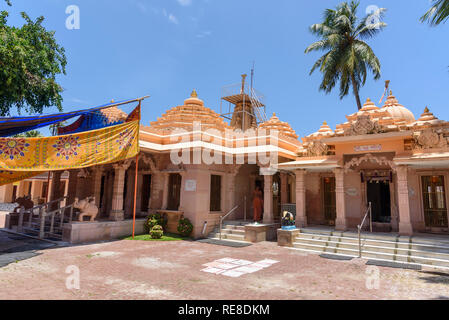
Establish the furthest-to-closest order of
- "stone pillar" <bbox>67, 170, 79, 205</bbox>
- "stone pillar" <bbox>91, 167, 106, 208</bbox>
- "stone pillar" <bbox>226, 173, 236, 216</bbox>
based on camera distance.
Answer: "stone pillar" <bbox>67, 170, 79, 205</bbox>
"stone pillar" <bbox>91, 167, 106, 208</bbox>
"stone pillar" <bbox>226, 173, 236, 216</bbox>

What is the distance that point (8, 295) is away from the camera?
5.20 metres

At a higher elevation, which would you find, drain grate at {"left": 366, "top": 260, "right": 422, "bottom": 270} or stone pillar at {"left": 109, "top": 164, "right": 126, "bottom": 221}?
stone pillar at {"left": 109, "top": 164, "right": 126, "bottom": 221}

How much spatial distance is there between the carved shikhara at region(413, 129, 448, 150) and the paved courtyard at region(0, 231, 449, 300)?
16.5ft

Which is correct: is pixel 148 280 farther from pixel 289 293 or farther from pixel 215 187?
pixel 215 187

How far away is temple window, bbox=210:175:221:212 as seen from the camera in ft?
46.5

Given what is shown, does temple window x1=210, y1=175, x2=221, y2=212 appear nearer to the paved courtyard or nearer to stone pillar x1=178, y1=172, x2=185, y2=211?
stone pillar x1=178, y1=172, x2=185, y2=211

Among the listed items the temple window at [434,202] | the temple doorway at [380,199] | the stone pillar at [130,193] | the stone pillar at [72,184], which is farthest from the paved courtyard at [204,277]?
the stone pillar at [72,184]

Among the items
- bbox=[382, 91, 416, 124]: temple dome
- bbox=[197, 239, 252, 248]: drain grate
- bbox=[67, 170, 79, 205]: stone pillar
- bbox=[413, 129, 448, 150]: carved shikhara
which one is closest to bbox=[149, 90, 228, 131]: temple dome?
bbox=[67, 170, 79, 205]: stone pillar

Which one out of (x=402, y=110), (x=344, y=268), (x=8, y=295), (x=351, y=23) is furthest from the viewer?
(x=351, y=23)

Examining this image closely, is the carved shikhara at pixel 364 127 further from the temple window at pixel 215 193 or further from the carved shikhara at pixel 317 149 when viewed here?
the temple window at pixel 215 193

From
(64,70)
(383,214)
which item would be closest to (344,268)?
(383,214)

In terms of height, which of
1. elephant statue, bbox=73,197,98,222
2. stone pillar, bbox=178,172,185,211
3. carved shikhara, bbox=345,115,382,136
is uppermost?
carved shikhara, bbox=345,115,382,136
